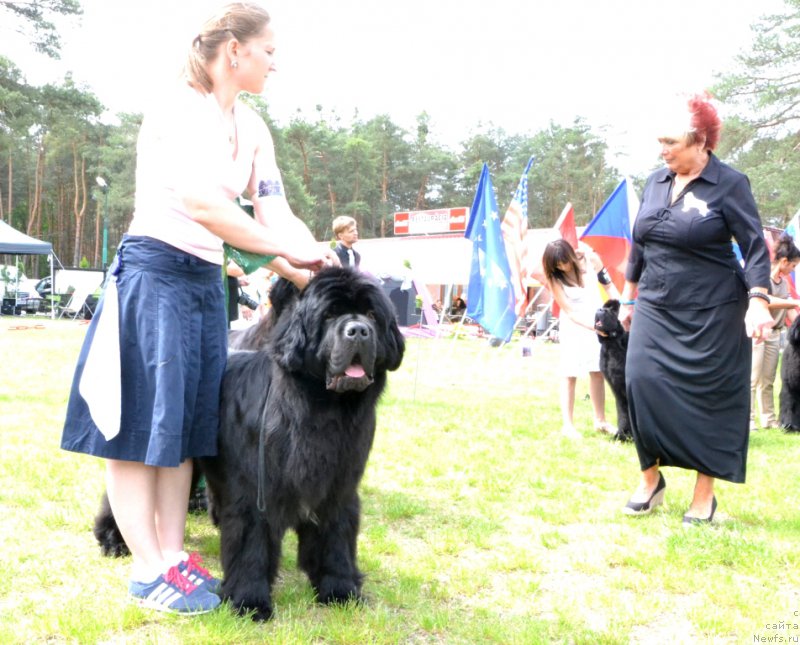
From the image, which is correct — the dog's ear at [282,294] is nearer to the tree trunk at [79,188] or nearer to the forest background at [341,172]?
the forest background at [341,172]

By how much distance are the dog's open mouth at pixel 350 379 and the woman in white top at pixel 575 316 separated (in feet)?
15.2

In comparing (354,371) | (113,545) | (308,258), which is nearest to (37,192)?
(113,545)

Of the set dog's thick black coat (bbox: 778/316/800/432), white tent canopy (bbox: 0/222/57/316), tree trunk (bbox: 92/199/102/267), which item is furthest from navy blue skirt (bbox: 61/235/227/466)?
tree trunk (bbox: 92/199/102/267)

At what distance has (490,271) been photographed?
29.6 feet

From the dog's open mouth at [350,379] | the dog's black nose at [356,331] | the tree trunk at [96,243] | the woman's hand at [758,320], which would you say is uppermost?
the tree trunk at [96,243]

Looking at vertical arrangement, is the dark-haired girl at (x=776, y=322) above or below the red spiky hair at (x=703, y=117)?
below

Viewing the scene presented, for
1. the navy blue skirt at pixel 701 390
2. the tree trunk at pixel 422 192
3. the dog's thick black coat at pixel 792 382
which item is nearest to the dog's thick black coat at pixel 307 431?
the navy blue skirt at pixel 701 390

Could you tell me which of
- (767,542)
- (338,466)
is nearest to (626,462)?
(767,542)

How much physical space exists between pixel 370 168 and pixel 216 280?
1983 inches

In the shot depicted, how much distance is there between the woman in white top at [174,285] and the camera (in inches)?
101

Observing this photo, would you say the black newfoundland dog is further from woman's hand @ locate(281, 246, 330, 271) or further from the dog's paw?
the dog's paw

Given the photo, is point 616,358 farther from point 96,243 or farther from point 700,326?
point 96,243

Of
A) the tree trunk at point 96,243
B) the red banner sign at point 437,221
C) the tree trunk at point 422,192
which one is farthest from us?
the tree trunk at point 96,243

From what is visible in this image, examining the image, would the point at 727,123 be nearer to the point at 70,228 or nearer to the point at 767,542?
the point at 767,542
